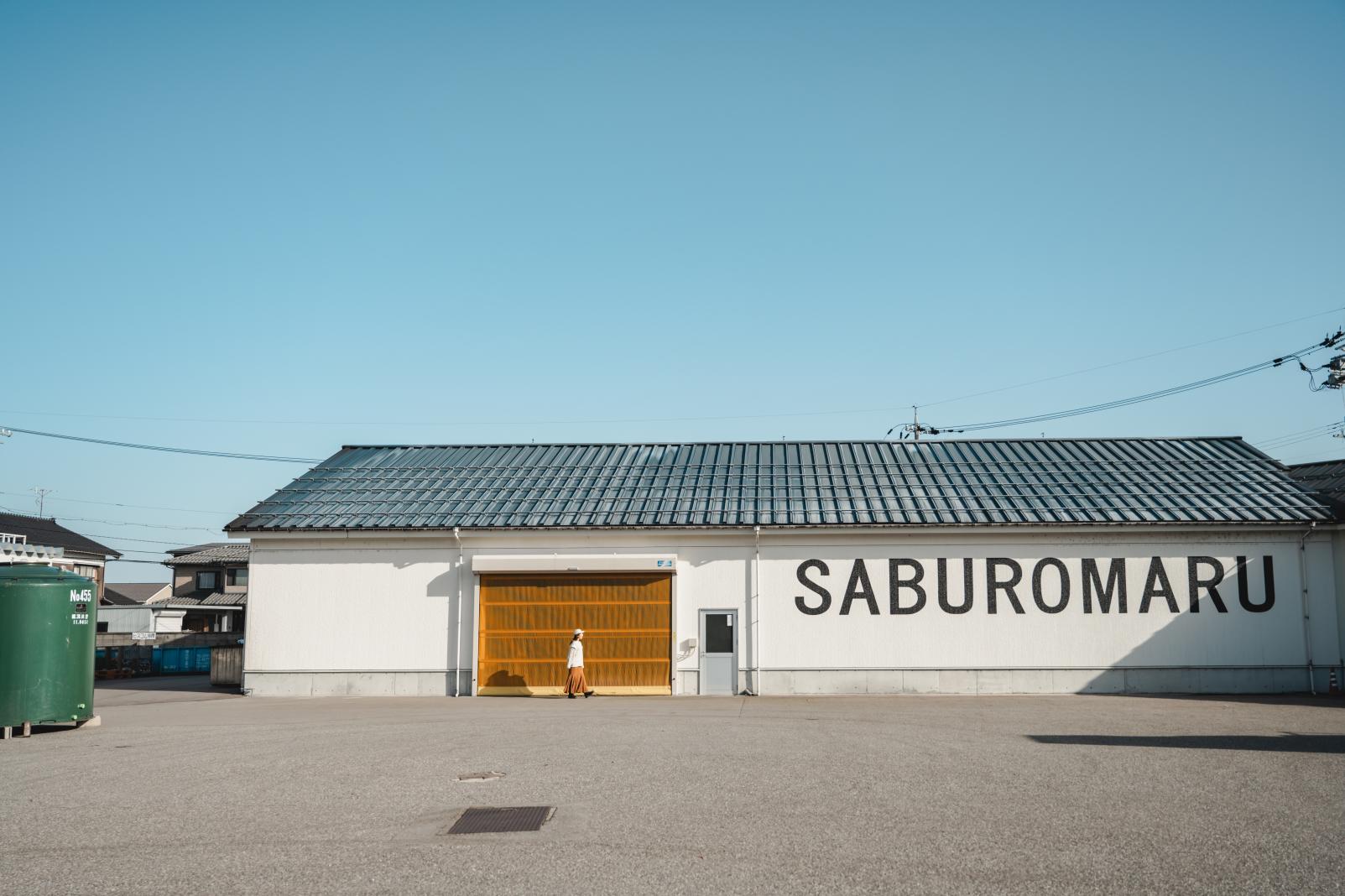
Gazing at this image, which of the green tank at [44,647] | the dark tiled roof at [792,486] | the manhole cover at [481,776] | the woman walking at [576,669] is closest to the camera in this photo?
the manhole cover at [481,776]

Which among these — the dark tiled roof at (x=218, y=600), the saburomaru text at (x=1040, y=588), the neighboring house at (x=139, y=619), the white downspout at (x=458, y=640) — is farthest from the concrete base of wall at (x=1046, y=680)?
the dark tiled roof at (x=218, y=600)

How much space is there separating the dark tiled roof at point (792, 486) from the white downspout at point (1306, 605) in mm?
520

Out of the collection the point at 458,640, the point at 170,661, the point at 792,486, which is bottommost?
the point at 170,661

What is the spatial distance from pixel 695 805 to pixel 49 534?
6490 cm

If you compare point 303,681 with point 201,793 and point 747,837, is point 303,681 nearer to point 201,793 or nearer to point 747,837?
point 201,793

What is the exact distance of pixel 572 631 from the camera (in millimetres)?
→ 25250

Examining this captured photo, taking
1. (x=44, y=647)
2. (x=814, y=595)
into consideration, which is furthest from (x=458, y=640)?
(x=44, y=647)

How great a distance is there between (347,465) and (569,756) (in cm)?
1790

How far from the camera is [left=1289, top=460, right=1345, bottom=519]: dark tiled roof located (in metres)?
25.4

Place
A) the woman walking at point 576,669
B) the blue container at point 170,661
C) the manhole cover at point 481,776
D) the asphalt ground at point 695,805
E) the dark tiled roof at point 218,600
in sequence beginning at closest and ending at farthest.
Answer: the asphalt ground at point 695,805 < the manhole cover at point 481,776 < the woman walking at point 576,669 < the blue container at point 170,661 < the dark tiled roof at point 218,600

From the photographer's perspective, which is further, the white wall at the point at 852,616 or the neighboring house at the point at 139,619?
the neighboring house at the point at 139,619

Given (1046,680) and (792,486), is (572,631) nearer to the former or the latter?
(792,486)

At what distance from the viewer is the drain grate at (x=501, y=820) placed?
9.88m

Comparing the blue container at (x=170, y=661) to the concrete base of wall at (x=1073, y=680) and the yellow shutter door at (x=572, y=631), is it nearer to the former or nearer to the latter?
the yellow shutter door at (x=572, y=631)
